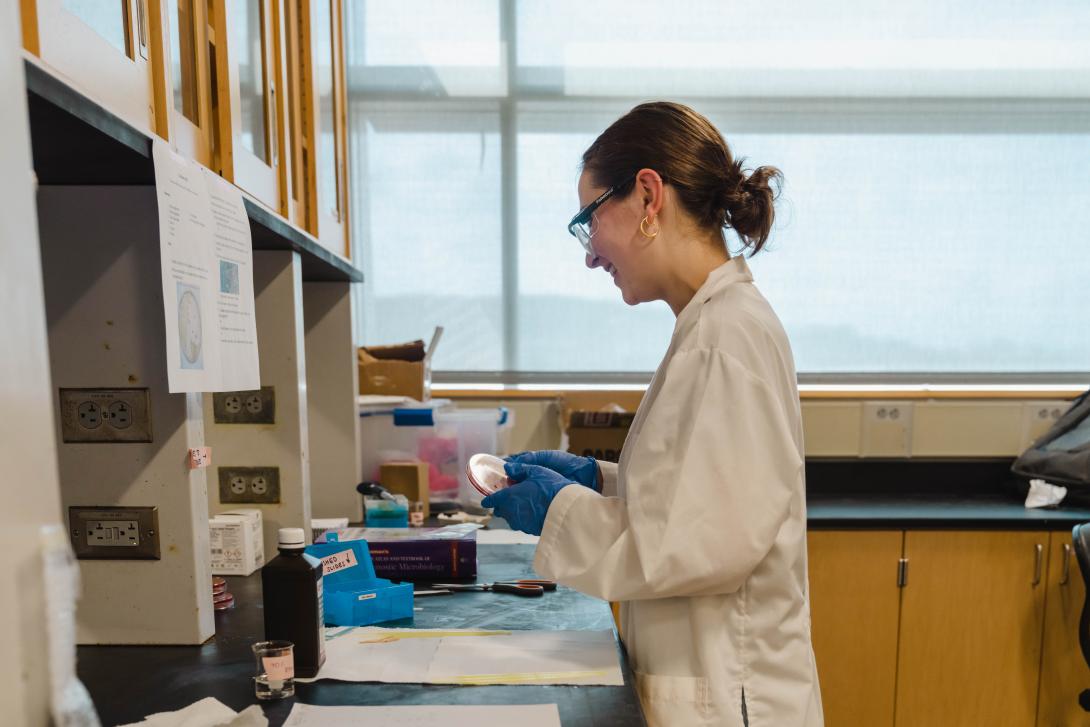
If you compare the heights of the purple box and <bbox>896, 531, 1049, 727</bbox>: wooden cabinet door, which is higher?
the purple box

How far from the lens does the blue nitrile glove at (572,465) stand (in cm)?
135

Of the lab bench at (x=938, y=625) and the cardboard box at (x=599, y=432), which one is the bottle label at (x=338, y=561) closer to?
the cardboard box at (x=599, y=432)

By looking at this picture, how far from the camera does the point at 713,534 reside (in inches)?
33.0

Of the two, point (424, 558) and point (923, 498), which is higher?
point (424, 558)

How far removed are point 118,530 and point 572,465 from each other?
78 cm

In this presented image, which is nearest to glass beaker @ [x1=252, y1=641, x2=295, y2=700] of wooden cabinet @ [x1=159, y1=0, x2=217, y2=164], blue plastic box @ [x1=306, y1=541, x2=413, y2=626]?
blue plastic box @ [x1=306, y1=541, x2=413, y2=626]

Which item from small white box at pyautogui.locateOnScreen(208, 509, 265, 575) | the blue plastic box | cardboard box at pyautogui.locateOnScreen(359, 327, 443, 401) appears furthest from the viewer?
cardboard box at pyautogui.locateOnScreen(359, 327, 443, 401)

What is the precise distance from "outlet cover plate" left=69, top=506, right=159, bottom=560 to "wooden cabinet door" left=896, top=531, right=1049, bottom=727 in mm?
2124

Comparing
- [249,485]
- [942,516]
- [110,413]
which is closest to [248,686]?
[110,413]

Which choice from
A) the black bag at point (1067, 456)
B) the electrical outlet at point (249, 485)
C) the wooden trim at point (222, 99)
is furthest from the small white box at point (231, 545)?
the black bag at point (1067, 456)

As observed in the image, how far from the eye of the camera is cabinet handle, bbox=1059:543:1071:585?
214 cm

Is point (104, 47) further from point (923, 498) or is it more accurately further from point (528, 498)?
point (923, 498)

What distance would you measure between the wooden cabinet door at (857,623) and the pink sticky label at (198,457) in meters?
1.83

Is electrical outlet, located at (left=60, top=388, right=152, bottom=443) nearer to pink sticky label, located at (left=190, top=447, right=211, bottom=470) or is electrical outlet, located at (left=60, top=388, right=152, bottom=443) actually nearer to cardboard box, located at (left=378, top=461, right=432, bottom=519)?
pink sticky label, located at (left=190, top=447, right=211, bottom=470)
